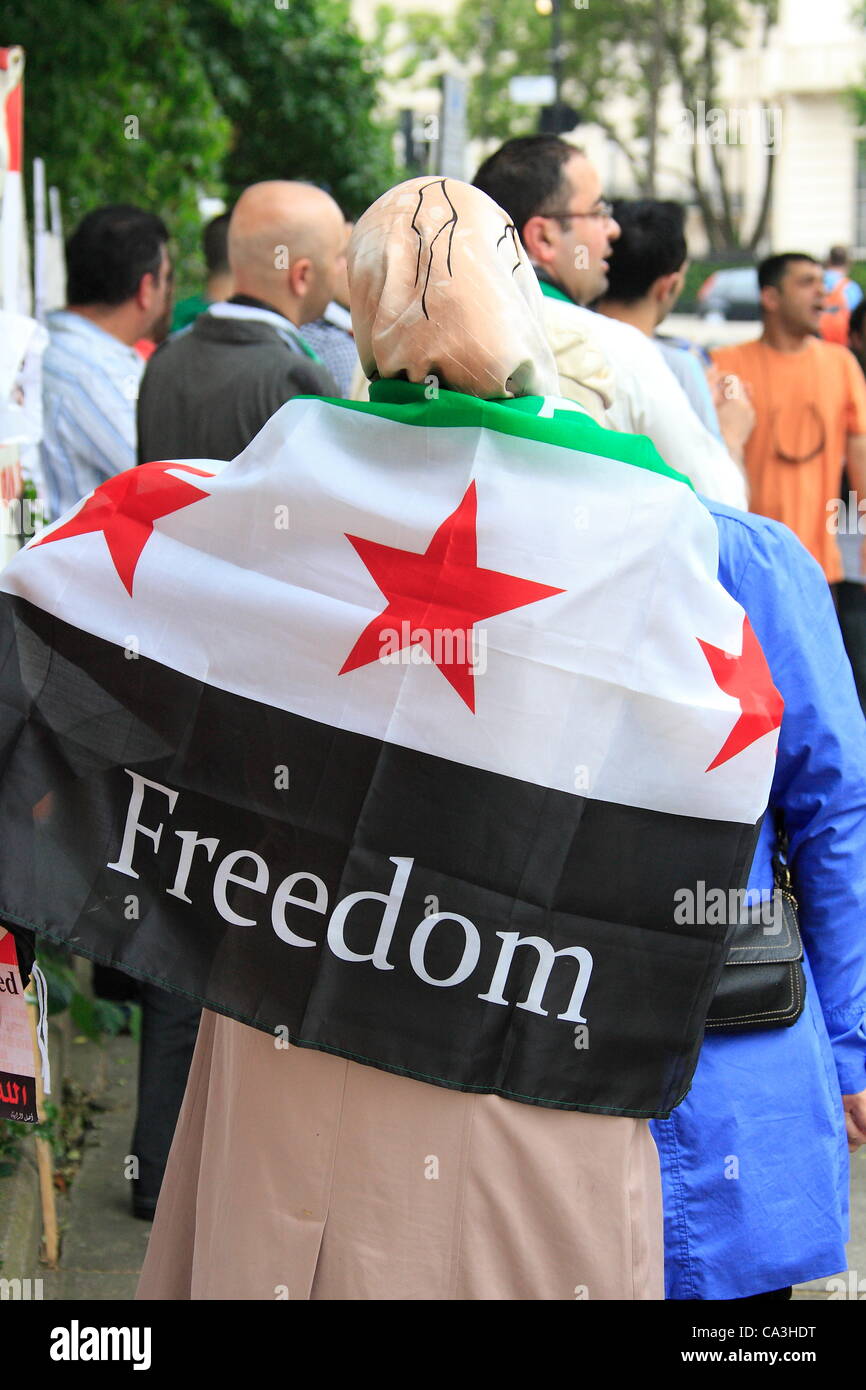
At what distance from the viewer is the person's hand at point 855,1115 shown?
2.41 m

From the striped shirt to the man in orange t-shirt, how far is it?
2652mm

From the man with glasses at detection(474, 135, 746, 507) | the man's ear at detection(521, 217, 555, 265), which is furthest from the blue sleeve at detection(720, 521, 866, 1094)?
the man's ear at detection(521, 217, 555, 265)

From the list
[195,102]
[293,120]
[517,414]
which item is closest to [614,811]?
[517,414]

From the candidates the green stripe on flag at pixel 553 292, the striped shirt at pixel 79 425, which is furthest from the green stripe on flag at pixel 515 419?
the striped shirt at pixel 79 425

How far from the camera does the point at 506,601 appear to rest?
203cm

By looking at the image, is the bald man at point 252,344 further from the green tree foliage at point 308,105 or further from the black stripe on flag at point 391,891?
the green tree foliage at point 308,105

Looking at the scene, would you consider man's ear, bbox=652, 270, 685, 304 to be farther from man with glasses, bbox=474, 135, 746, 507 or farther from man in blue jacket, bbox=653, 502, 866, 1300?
man in blue jacket, bbox=653, 502, 866, 1300

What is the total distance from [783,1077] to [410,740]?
684 millimetres

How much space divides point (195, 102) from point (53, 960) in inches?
304

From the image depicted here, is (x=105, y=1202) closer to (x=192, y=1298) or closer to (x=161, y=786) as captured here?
(x=192, y=1298)

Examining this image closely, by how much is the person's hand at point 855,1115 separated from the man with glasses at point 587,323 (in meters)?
1.38

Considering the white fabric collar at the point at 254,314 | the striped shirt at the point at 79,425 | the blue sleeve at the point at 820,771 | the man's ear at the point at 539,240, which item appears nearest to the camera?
the blue sleeve at the point at 820,771

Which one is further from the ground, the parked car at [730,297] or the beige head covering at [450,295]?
the parked car at [730,297]

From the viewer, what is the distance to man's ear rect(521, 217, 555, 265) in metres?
3.82
